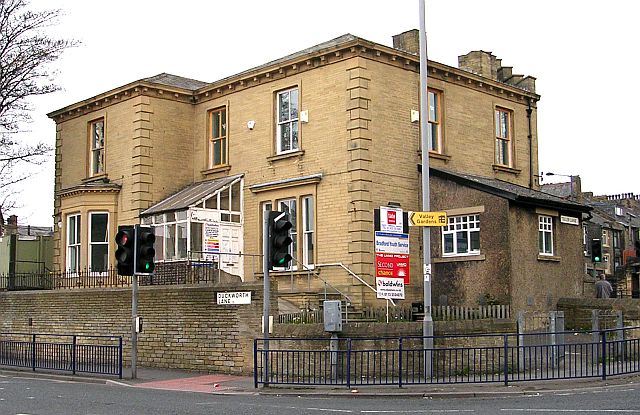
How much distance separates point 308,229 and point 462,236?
481 cm

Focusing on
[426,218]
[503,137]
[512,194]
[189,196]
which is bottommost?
[426,218]

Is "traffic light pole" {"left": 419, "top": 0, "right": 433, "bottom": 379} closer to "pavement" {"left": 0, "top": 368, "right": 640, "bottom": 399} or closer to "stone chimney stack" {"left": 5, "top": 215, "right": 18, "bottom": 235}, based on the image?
"pavement" {"left": 0, "top": 368, "right": 640, "bottom": 399}

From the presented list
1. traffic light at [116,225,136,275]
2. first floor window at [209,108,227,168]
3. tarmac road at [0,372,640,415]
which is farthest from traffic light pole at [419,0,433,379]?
first floor window at [209,108,227,168]

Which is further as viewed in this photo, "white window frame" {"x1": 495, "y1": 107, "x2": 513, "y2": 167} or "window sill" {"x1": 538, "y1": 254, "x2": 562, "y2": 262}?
"white window frame" {"x1": 495, "y1": 107, "x2": 513, "y2": 167}

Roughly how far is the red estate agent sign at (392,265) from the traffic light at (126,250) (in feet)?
19.8

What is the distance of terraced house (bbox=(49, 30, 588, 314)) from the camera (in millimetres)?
25828

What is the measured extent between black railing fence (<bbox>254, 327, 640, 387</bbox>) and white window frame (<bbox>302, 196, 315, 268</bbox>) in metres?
6.76

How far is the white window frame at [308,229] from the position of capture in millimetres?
27281

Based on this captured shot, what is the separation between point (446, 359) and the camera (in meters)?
19.6

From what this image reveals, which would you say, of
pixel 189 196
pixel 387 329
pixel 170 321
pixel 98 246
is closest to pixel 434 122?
pixel 189 196

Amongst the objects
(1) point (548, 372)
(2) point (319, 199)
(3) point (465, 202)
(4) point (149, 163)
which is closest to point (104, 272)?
(4) point (149, 163)

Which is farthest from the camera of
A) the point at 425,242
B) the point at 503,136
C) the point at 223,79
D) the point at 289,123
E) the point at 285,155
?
the point at 503,136

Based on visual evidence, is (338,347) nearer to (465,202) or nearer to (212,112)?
(465,202)

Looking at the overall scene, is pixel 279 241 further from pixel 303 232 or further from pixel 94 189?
pixel 94 189
